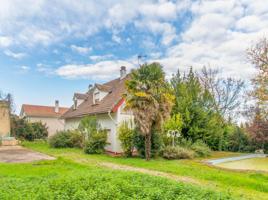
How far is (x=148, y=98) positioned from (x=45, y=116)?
29.2 metres

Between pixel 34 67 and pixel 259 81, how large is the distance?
18.7m

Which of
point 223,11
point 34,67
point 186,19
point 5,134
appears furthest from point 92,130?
point 5,134

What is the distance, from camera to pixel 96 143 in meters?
18.3

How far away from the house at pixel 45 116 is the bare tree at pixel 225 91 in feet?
75.9

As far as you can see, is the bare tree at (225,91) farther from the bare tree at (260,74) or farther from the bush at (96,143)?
the bush at (96,143)

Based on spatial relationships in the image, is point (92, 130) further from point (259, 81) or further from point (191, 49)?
point (259, 81)

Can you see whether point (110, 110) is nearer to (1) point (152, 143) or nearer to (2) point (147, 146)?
(1) point (152, 143)

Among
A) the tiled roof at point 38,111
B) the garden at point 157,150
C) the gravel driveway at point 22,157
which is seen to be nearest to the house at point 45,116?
the tiled roof at point 38,111

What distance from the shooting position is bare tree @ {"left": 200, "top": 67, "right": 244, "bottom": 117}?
30500 millimetres

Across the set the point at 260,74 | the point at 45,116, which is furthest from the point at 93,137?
the point at 45,116

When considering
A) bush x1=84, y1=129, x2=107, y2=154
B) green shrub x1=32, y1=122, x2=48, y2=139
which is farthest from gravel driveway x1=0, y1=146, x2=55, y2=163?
green shrub x1=32, y1=122, x2=48, y2=139

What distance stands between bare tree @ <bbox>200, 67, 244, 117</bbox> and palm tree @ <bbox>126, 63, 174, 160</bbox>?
1673cm

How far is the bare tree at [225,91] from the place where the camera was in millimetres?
30500

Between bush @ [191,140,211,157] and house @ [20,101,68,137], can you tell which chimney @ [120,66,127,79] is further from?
house @ [20,101,68,137]
